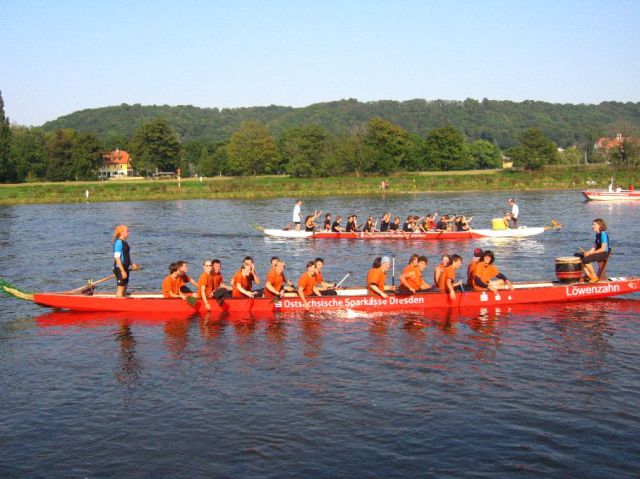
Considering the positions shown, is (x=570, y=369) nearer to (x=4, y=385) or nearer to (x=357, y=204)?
(x=4, y=385)

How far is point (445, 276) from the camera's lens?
→ 19266 millimetres

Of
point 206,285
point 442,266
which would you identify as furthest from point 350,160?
point 206,285

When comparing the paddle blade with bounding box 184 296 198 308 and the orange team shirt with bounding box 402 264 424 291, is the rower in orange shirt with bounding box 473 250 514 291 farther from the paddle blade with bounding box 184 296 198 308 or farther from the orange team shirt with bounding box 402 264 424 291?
the paddle blade with bounding box 184 296 198 308

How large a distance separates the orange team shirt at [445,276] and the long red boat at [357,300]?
0.23 meters

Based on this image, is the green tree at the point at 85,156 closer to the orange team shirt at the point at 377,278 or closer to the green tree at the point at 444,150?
the green tree at the point at 444,150

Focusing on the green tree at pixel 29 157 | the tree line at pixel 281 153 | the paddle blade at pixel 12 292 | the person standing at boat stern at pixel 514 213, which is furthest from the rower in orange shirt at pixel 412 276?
the green tree at pixel 29 157

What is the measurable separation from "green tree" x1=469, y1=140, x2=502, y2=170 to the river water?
132343mm

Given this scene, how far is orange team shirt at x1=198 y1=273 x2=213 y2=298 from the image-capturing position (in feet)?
62.3

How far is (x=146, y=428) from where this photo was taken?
39.0 ft

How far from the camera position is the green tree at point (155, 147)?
12288cm

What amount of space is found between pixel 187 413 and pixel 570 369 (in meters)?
8.11

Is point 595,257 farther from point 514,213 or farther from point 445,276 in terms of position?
point 514,213

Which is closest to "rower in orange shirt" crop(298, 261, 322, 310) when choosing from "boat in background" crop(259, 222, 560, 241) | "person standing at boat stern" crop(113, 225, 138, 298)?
"person standing at boat stern" crop(113, 225, 138, 298)

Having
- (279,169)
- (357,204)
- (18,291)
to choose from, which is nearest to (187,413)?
(18,291)
